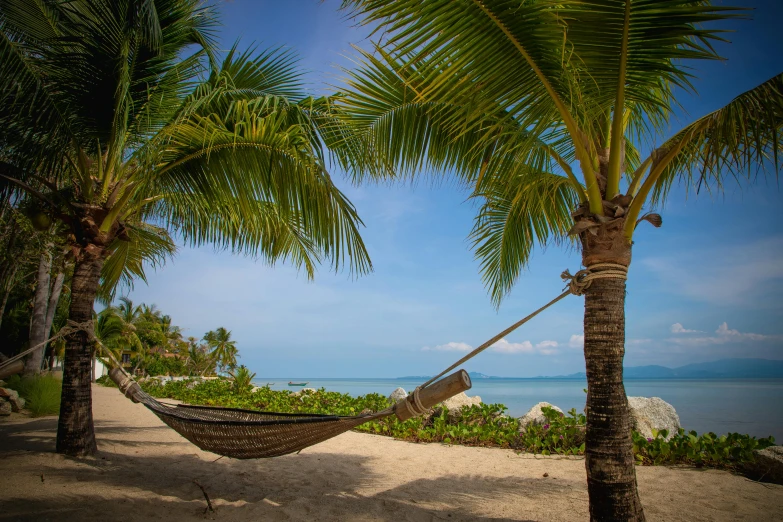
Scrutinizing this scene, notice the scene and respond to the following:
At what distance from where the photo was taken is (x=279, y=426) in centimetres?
234

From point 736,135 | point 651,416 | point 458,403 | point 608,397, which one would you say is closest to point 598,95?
point 736,135

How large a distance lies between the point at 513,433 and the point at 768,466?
2202 millimetres

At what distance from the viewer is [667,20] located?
1.85 m

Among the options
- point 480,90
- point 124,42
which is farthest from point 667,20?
point 124,42

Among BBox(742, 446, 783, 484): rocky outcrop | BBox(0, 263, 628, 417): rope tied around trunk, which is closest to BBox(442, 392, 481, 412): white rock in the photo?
BBox(742, 446, 783, 484): rocky outcrop

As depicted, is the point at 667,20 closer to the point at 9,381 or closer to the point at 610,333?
the point at 610,333

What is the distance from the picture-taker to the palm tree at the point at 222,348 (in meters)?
31.4

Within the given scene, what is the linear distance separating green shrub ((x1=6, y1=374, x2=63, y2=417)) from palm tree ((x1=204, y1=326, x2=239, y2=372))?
24.0 m

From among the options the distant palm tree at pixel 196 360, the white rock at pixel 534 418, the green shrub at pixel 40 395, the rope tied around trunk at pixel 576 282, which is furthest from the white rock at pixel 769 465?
the distant palm tree at pixel 196 360

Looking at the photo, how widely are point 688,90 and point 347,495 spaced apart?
125 inches

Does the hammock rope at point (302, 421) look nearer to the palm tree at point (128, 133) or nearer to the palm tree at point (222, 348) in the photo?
the palm tree at point (128, 133)

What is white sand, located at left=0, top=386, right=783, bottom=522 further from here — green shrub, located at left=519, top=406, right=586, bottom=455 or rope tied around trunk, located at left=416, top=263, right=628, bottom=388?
rope tied around trunk, located at left=416, top=263, right=628, bottom=388

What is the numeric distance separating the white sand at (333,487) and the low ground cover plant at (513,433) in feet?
0.75

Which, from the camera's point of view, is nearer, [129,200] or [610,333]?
[610,333]
